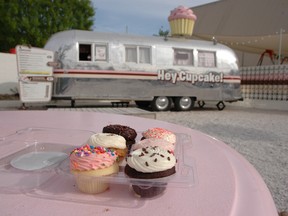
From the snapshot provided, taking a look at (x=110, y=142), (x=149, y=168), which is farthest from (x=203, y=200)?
(x=110, y=142)

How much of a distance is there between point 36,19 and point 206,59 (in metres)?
11.3

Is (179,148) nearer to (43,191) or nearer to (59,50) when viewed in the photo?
(43,191)

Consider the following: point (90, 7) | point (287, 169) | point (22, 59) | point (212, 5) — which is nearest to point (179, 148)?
point (287, 169)

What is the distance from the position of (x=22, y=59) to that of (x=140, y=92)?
3.04m

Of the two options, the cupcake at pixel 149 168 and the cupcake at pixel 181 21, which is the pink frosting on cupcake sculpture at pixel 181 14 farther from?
the cupcake at pixel 149 168

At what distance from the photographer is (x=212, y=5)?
14461mm

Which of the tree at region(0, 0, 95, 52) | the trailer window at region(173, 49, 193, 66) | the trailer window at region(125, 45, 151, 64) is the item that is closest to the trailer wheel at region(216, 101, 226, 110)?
the trailer window at region(173, 49, 193, 66)

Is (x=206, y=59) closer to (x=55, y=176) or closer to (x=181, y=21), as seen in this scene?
(x=181, y=21)

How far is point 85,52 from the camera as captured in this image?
7.07 metres

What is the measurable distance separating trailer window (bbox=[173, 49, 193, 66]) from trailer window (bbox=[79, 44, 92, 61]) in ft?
7.79

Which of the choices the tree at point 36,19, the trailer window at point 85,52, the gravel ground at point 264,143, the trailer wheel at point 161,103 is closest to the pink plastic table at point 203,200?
the gravel ground at point 264,143

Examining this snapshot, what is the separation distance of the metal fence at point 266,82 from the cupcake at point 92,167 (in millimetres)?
9612

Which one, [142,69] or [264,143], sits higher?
[142,69]

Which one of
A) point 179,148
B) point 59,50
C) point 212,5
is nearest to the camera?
point 179,148
